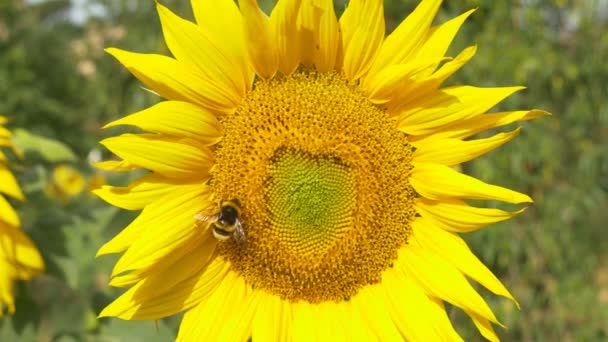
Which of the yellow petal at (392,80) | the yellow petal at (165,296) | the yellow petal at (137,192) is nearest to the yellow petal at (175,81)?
the yellow petal at (137,192)

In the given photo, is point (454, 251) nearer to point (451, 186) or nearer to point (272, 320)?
point (451, 186)

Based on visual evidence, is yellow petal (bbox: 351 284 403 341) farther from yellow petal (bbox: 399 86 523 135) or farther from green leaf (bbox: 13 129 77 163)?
green leaf (bbox: 13 129 77 163)

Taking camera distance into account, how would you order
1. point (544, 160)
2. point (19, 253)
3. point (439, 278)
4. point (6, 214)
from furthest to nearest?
point (544, 160), point (19, 253), point (6, 214), point (439, 278)

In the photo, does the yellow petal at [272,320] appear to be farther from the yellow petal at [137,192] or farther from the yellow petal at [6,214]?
the yellow petal at [6,214]

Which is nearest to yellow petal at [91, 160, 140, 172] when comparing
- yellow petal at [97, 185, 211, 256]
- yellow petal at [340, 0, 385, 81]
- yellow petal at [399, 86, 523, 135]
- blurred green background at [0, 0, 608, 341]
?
yellow petal at [97, 185, 211, 256]

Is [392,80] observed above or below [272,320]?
above

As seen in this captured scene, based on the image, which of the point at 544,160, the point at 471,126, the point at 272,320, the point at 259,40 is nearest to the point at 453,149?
the point at 471,126
